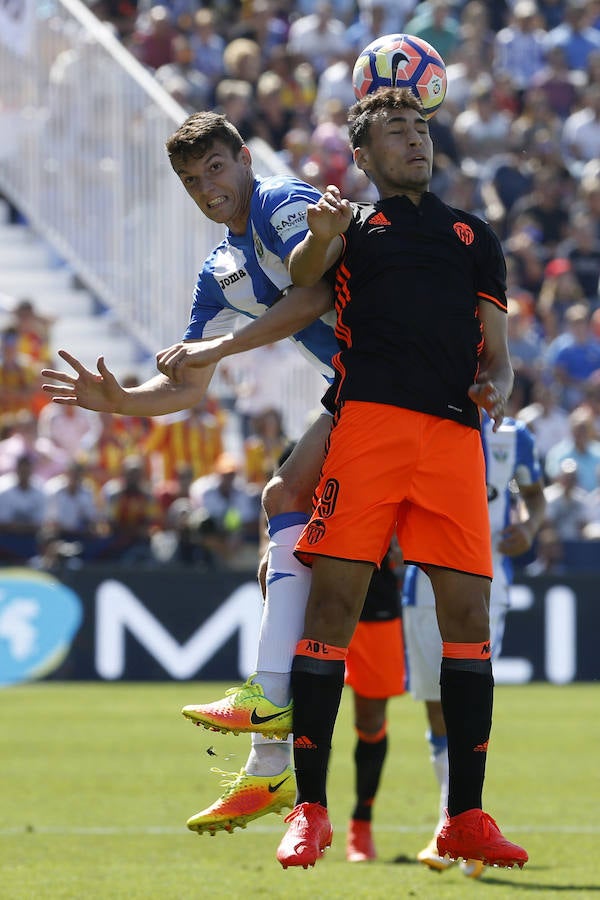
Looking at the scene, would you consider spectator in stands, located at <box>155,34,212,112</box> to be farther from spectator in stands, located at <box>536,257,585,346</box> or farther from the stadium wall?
the stadium wall

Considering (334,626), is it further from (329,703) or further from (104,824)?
(104,824)


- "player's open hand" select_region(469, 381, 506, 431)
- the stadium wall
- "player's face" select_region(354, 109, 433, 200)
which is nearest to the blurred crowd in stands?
the stadium wall

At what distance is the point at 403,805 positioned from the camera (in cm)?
1020

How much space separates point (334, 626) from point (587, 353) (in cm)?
1282

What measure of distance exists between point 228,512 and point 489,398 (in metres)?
10.4

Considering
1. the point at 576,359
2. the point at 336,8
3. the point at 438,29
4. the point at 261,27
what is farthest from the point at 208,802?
the point at 336,8

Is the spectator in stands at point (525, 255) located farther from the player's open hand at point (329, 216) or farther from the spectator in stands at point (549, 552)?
the player's open hand at point (329, 216)

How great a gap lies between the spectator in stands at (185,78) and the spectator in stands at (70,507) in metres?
4.86

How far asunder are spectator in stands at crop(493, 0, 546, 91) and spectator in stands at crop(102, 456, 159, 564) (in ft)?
29.6

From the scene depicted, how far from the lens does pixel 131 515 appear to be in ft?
52.6

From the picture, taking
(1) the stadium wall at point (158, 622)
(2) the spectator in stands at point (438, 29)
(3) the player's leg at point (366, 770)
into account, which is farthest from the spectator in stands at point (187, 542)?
(2) the spectator in stands at point (438, 29)

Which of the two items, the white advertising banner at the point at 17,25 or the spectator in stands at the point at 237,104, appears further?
the spectator in stands at the point at 237,104

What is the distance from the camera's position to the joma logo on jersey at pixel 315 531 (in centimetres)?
605

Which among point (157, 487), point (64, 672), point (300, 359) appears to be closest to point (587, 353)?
point (300, 359)
